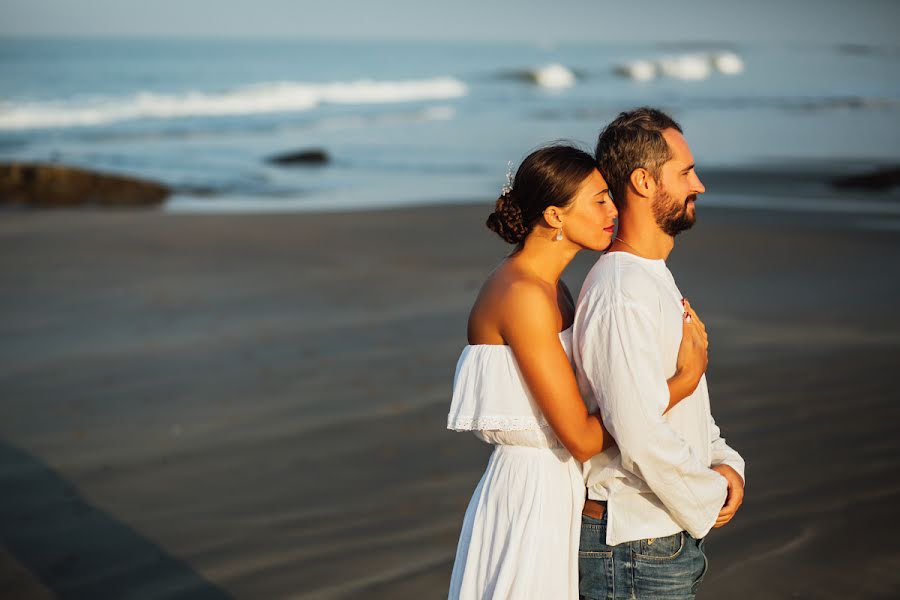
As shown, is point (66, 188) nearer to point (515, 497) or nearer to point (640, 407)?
point (515, 497)

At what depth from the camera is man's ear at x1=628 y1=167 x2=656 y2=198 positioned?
2.51 meters

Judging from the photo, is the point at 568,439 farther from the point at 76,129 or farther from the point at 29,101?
the point at 29,101

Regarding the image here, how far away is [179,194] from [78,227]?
460 centimetres

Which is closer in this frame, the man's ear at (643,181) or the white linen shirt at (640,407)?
the white linen shirt at (640,407)

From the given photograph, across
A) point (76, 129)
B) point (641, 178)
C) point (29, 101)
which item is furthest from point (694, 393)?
point (29, 101)

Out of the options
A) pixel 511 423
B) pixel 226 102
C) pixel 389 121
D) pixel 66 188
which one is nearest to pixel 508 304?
pixel 511 423

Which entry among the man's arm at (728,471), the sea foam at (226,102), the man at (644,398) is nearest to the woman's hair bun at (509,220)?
the man at (644,398)

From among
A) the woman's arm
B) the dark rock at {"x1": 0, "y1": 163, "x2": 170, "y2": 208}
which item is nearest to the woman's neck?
the woman's arm

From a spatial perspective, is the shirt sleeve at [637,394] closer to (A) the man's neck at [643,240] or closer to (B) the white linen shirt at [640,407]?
(B) the white linen shirt at [640,407]

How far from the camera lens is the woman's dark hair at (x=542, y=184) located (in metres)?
2.56

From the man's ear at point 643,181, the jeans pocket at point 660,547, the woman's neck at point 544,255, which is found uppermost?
the man's ear at point 643,181

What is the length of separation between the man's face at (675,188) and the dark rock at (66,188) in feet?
48.0

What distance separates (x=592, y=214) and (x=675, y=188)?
0.22 meters

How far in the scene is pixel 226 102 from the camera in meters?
38.2
